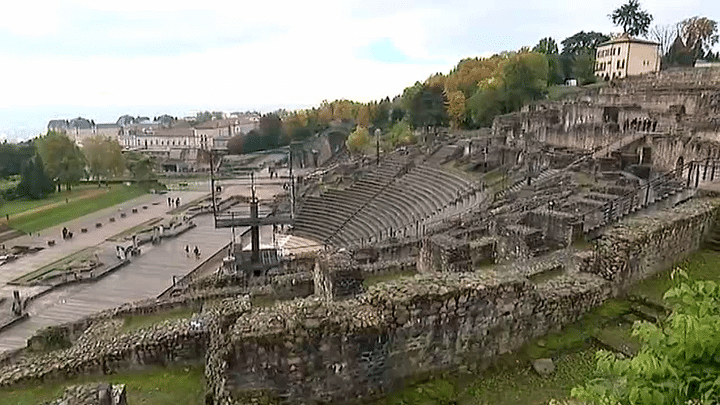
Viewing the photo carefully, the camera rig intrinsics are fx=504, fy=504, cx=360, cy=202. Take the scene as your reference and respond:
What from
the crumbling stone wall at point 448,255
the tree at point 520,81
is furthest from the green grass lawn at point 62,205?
the tree at point 520,81

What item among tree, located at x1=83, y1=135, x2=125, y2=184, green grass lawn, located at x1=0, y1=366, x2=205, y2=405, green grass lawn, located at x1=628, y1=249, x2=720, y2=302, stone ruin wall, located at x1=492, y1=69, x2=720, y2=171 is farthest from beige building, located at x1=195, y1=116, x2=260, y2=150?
green grass lawn, located at x1=628, y1=249, x2=720, y2=302

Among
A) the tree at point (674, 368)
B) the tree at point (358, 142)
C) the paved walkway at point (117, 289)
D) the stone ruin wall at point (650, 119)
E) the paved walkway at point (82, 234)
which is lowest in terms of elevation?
the paved walkway at point (82, 234)

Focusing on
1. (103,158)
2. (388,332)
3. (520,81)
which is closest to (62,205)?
(103,158)

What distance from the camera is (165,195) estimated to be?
203 feet

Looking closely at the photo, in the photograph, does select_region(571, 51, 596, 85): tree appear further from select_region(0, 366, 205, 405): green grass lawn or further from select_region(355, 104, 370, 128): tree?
select_region(0, 366, 205, 405): green grass lawn

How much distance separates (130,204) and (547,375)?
5566cm

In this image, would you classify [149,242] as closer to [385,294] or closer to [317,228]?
[317,228]

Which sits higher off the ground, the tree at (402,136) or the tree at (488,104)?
the tree at (488,104)

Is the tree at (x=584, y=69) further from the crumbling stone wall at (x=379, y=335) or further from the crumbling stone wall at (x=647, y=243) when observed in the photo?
the crumbling stone wall at (x=379, y=335)

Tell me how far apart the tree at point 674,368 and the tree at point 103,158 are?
7243cm

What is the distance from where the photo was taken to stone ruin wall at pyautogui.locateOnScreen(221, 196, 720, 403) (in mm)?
6801

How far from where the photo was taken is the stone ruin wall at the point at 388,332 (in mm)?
6801

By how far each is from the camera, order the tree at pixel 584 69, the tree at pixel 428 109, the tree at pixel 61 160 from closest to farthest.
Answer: the tree at pixel 61 160 → the tree at pixel 584 69 → the tree at pixel 428 109

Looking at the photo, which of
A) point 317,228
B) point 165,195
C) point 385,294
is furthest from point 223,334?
point 165,195
